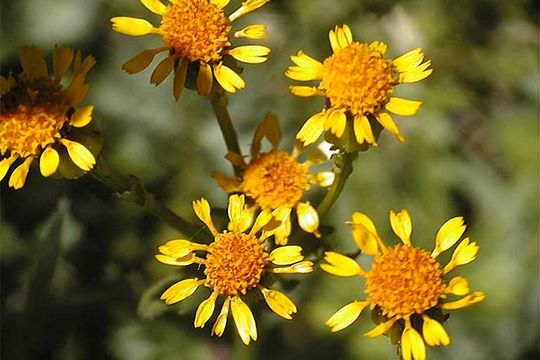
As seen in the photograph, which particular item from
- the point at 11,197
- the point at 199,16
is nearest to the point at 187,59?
the point at 199,16

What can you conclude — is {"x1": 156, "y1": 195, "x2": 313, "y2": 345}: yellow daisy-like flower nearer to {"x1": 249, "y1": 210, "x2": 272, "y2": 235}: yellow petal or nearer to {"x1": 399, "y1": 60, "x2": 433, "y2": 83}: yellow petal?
{"x1": 249, "y1": 210, "x2": 272, "y2": 235}: yellow petal

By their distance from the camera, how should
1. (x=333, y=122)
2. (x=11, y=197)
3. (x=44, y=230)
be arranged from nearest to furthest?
(x=333, y=122) → (x=44, y=230) → (x=11, y=197)

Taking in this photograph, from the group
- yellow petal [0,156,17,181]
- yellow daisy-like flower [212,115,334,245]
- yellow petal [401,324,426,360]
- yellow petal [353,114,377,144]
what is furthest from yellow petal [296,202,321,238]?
yellow petal [0,156,17,181]

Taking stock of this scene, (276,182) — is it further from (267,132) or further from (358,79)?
(358,79)

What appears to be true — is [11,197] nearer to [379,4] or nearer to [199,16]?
[199,16]

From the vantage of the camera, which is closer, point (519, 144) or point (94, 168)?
point (94, 168)

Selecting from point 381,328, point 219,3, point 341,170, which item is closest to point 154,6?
point 219,3
